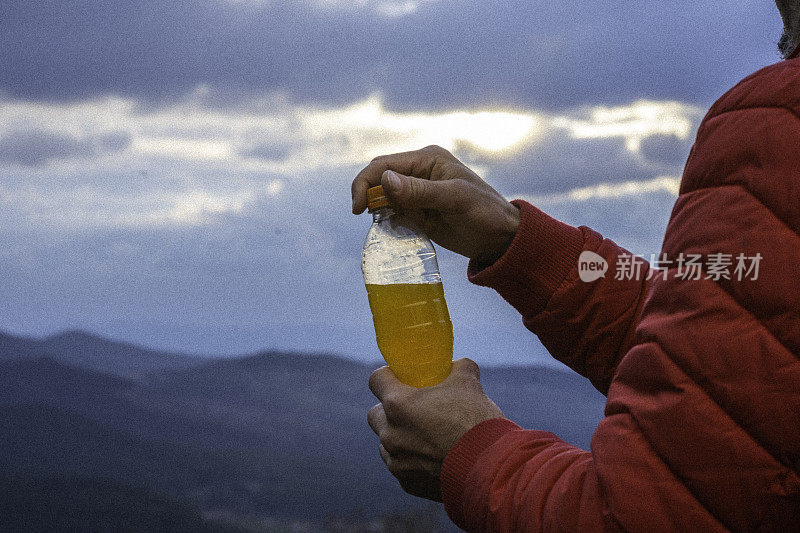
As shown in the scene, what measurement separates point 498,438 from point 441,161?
142 cm

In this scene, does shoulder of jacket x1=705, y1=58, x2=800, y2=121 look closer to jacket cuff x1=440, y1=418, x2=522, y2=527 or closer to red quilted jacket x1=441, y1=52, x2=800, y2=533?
red quilted jacket x1=441, y1=52, x2=800, y2=533

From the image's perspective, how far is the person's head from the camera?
6.73 ft

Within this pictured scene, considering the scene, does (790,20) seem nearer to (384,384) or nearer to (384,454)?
(384,384)

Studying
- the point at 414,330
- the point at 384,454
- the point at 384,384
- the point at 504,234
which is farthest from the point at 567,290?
the point at 384,454

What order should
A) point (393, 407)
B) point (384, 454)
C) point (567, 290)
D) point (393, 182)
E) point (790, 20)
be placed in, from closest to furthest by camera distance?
point (790, 20)
point (393, 407)
point (384, 454)
point (393, 182)
point (567, 290)

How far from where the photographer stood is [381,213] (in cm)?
300

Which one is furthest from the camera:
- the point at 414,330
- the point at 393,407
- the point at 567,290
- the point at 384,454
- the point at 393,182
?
the point at 414,330

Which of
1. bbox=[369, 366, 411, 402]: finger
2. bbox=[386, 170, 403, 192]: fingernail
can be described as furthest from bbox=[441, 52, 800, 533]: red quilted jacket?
bbox=[386, 170, 403, 192]: fingernail

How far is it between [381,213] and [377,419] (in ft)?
2.85

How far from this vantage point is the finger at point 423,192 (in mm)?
2719

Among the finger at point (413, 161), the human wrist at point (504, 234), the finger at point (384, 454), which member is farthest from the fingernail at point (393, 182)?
the finger at point (384, 454)

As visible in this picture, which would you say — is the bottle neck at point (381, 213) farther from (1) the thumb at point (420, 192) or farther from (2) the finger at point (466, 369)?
(2) the finger at point (466, 369)

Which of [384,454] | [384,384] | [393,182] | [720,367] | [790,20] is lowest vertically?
[384,454]

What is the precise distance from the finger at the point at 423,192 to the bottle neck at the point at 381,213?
0.43 ft
